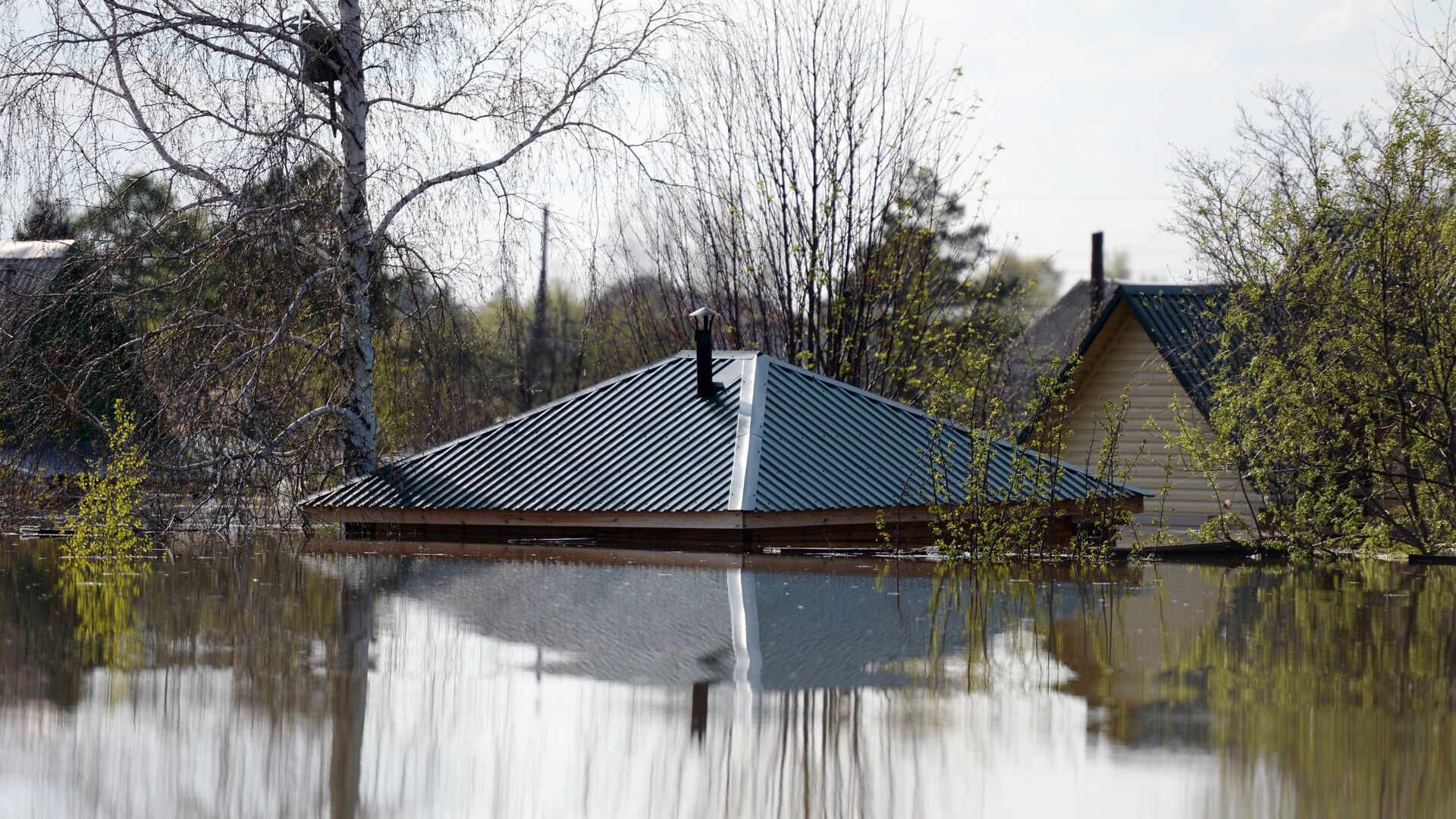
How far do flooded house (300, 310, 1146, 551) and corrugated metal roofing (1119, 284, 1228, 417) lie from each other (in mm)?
7274

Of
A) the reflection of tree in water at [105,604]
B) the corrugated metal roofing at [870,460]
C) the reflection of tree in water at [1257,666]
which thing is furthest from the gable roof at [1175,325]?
the reflection of tree in water at [105,604]

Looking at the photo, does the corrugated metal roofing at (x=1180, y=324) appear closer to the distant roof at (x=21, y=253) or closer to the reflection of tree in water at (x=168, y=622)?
the reflection of tree in water at (x=168, y=622)

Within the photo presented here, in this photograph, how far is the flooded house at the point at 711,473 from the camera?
1697 centimetres

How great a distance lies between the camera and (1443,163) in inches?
612

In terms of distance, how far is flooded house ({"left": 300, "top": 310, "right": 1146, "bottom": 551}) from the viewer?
668 inches

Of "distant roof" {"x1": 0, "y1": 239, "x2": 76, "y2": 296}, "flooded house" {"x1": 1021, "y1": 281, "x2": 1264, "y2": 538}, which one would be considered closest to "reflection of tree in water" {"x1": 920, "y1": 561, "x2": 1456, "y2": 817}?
"flooded house" {"x1": 1021, "y1": 281, "x2": 1264, "y2": 538}

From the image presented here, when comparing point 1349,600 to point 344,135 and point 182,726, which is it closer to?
point 182,726

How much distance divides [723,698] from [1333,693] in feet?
→ 11.6

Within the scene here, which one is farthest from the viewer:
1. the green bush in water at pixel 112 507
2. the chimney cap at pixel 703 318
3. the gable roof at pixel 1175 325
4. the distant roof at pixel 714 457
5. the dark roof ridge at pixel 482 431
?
the gable roof at pixel 1175 325

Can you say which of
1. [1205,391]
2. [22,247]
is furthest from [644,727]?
[22,247]

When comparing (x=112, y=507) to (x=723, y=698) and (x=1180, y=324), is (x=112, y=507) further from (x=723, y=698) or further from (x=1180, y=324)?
(x=1180, y=324)

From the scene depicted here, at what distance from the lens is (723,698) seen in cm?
834

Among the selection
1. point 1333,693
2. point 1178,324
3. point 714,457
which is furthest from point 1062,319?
point 1333,693

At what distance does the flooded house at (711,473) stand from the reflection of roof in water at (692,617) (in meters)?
1.91
